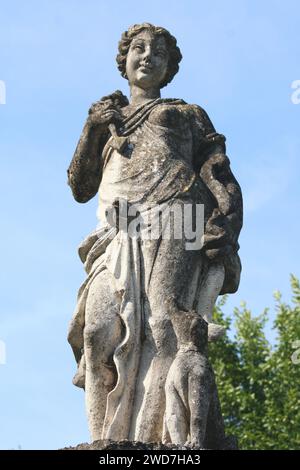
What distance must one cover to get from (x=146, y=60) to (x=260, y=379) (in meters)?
20.3

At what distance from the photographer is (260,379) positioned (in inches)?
1430

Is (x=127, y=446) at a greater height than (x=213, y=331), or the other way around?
(x=213, y=331)

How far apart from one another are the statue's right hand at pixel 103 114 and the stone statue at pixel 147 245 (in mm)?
18

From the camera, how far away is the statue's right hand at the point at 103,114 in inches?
651

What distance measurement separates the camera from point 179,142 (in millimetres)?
16594

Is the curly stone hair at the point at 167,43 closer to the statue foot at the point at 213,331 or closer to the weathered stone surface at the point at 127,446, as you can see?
the statue foot at the point at 213,331

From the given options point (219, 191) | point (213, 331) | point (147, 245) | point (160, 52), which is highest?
point (160, 52)

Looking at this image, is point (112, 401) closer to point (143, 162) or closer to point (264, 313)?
point (143, 162)

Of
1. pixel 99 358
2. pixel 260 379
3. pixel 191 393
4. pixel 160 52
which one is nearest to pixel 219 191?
→ pixel 160 52

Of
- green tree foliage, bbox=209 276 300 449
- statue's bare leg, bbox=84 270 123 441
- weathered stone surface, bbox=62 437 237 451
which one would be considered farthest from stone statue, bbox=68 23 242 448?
green tree foliage, bbox=209 276 300 449

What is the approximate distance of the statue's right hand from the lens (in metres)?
16.5

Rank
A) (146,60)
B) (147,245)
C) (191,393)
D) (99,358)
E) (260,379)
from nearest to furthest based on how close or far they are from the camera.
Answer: (191,393) < (99,358) < (147,245) < (146,60) < (260,379)

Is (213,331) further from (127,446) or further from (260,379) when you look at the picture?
(260,379)
